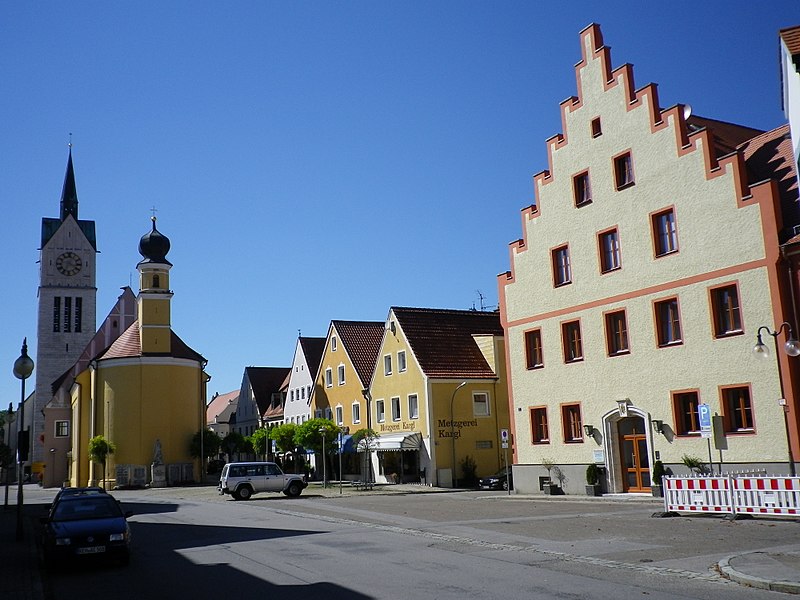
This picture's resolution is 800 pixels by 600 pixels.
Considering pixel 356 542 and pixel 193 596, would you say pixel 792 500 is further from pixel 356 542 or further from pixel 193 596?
pixel 193 596

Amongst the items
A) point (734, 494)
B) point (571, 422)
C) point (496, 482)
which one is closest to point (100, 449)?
point (496, 482)

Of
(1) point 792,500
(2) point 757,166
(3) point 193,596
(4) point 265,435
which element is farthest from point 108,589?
(4) point 265,435

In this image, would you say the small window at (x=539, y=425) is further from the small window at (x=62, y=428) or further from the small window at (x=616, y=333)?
the small window at (x=62, y=428)

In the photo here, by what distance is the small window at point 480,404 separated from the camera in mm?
46906

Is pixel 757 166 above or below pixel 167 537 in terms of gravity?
above

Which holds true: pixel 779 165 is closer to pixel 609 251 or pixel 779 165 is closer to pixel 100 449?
pixel 609 251

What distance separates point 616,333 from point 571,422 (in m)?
4.28

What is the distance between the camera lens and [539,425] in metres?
34.3

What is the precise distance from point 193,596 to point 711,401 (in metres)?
19.7

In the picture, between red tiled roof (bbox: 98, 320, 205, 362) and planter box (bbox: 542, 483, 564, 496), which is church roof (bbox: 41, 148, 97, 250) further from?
planter box (bbox: 542, 483, 564, 496)

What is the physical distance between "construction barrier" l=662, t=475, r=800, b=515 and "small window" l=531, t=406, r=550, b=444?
11.8 metres

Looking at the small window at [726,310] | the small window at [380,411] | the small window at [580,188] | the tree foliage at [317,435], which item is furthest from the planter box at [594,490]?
the small window at [380,411]

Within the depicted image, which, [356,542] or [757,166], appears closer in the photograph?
[356,542]

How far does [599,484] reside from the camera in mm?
30312
